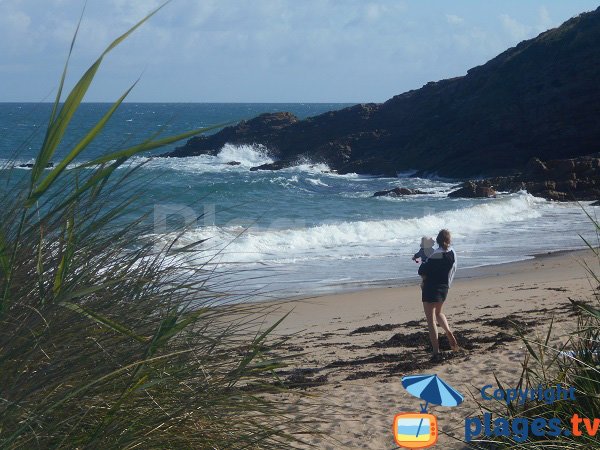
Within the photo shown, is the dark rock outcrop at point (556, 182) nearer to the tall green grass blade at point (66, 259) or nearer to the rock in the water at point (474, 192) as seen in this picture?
the rock in the water at point (474, 192)

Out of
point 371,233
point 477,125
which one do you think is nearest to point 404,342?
point 371,233

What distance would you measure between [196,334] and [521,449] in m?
1.91

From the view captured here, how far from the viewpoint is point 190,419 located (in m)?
2.27

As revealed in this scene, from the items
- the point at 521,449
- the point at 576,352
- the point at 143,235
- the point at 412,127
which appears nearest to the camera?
the point at 143,235

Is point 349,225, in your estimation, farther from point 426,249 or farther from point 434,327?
point 434,327

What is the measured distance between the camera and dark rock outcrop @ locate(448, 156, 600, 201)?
28.9 meters

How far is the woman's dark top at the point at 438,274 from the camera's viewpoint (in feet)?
26.2

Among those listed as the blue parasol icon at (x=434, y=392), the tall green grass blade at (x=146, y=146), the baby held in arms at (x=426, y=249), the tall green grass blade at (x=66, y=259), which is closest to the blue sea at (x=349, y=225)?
the tall green grass blade at (x=66, y=259)

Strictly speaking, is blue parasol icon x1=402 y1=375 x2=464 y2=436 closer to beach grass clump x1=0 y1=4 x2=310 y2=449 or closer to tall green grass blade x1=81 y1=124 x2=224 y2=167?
beach grass clump x1=0 y1=4 x2=310 y2=449

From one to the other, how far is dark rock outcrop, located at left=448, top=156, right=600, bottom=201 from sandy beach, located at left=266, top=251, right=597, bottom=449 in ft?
46.0

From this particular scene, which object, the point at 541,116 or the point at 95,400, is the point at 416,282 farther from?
the point at 541,116

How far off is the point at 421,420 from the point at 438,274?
4.41m

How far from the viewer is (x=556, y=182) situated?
3006 cm

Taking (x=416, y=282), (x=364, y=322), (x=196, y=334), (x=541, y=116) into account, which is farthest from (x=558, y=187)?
(x=196, y=334)
